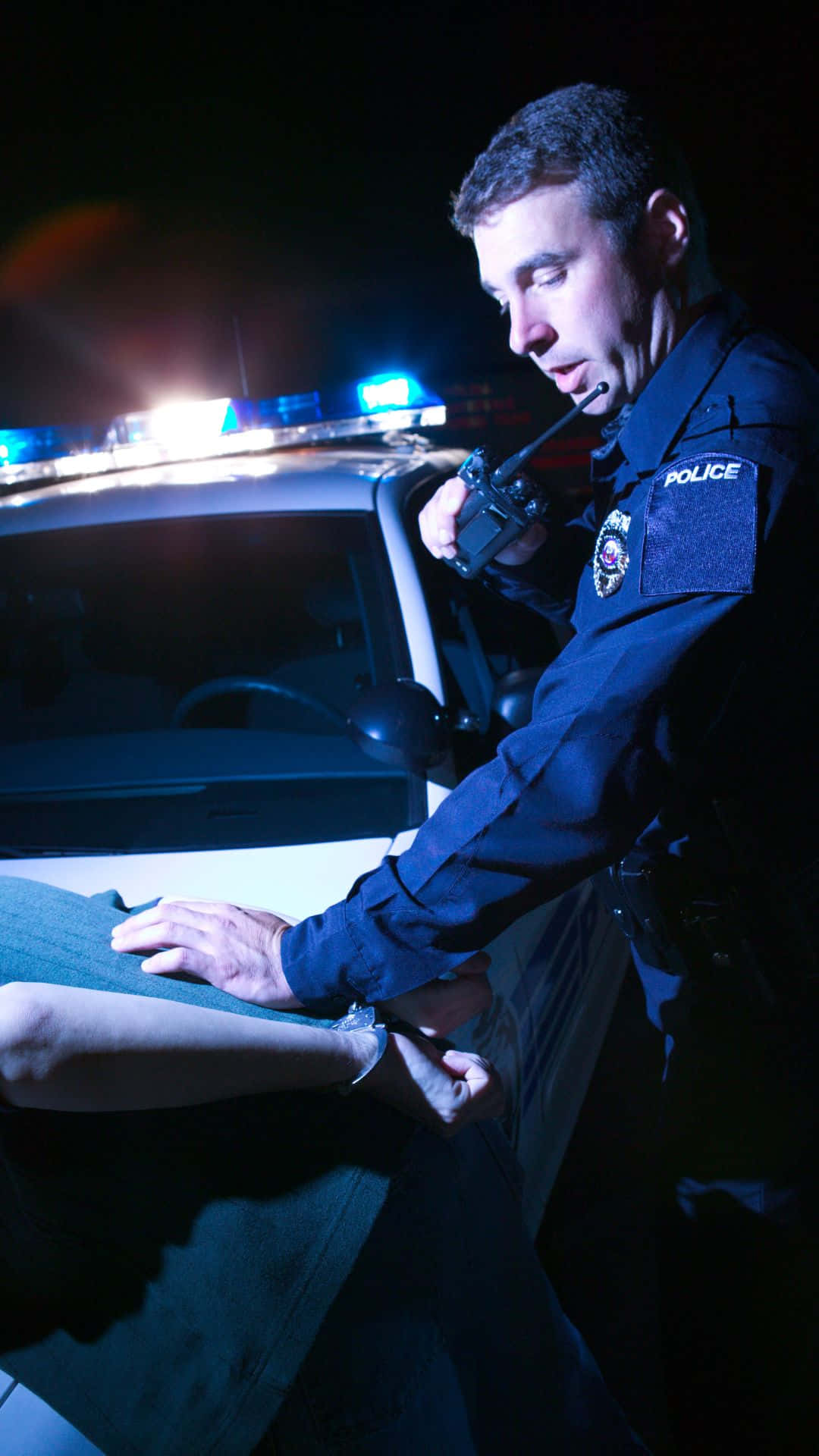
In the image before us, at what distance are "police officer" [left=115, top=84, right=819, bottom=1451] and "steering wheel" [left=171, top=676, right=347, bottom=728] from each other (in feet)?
2.46

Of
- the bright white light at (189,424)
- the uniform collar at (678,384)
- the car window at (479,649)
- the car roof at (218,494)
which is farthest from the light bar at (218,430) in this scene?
the uniform collar at (678,384)

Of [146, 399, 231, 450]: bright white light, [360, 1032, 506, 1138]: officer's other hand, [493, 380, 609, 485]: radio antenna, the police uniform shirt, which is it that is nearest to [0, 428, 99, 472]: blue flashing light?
[146, 399, 231, 450]: bright white light

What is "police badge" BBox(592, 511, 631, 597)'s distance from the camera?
1.13 meters

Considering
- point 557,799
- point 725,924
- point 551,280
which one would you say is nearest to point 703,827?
point 725,924

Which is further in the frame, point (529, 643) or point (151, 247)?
point (151, 247)

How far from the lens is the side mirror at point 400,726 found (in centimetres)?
151

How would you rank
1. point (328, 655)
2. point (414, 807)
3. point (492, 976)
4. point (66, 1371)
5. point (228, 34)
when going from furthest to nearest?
point (228, 34), point (328, 655), point (414, 807), point (492, 976), point (66, 1371)

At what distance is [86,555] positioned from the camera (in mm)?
2057

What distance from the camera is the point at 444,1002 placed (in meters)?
1.08

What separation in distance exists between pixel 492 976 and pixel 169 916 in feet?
1.84

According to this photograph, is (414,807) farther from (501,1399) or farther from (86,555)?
(86,555)

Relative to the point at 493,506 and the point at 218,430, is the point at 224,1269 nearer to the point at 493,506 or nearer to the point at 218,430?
the point at 493,506

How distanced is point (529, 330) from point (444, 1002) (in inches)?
32.4

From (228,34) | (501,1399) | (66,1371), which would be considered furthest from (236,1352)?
(228,34)
